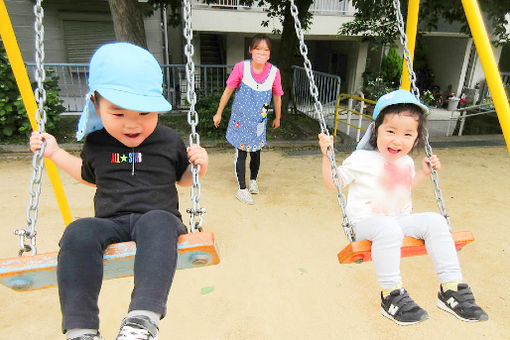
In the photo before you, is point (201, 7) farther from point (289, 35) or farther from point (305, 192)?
point (305, 192)

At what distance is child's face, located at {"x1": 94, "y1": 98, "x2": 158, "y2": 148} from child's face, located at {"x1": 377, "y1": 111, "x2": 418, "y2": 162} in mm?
999

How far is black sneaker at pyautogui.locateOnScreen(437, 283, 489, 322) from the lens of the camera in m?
1.35

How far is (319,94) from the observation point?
895 centimetres

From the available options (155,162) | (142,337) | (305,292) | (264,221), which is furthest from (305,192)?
(142,337)

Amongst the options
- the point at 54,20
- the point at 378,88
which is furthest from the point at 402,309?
the point at 378,88

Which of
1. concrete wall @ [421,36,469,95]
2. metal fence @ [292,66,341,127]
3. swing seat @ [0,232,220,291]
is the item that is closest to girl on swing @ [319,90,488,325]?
swing seat @ [0,232,220,291]

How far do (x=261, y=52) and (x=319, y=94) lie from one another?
608 cm

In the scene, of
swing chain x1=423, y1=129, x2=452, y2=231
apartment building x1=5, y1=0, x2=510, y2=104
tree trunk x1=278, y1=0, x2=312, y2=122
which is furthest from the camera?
apartment building x1=5, y1=0, x2=510, y2=104

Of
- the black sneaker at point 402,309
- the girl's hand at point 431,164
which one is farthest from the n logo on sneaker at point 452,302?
the girl's hand at point 431,164

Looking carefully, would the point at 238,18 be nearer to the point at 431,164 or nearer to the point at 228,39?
the point at 228,39

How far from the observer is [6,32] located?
2.08 meters

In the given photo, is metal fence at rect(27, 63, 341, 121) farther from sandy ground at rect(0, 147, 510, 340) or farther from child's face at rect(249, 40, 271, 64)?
child's face at rect(249, 40, 271, 64)

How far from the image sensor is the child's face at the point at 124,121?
1330mm

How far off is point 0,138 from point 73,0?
4.22 metres
